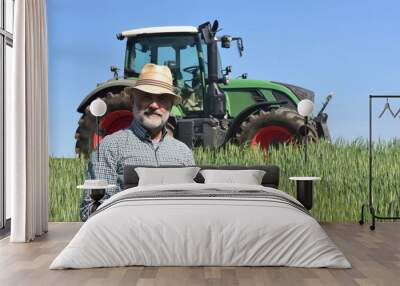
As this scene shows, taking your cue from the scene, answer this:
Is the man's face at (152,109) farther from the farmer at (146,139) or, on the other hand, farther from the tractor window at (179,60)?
the tractor window at (179,60)

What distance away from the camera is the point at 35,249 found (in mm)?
5234

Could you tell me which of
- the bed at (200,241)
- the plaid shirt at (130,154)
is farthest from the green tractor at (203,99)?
the bed at (200,241)

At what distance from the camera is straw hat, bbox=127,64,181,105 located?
6.91m

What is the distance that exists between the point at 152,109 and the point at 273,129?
1416 mm

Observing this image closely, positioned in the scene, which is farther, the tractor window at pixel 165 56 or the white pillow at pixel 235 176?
the tractor window at pixel 165 56

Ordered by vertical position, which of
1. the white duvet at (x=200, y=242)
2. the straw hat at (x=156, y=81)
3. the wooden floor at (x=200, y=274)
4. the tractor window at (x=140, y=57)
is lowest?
the wooden floor at (x=200, y=274)

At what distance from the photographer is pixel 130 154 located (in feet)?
22.8

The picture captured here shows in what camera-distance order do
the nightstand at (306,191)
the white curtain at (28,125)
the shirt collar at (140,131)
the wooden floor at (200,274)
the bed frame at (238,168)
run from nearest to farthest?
the wooden floor at (200,274) < the white curtain at (28,125) < the nightstand at (306,191) < the bed frame at (238,168) < the shirt collar at (140,131)

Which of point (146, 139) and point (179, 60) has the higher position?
point (179, 60)

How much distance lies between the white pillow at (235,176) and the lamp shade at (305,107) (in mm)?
829

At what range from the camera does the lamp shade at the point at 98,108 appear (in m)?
6.88

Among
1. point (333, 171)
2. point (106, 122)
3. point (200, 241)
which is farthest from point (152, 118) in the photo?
point (200, 241)

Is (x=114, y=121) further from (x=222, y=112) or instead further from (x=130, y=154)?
(x=222, y=112)

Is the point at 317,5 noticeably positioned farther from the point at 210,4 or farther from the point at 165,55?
the point at 165,55
